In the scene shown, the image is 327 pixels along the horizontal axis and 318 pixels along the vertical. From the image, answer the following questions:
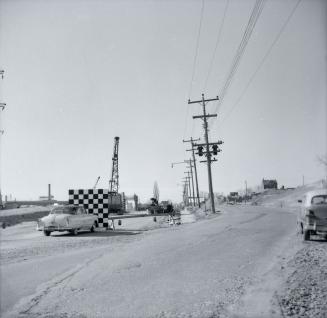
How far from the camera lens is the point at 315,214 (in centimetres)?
1038

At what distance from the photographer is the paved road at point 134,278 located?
4.56 m

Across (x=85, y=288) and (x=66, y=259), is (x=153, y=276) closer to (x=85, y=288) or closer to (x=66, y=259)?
(x=85, y=288)

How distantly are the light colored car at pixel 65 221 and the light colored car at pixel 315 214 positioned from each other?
330 inches

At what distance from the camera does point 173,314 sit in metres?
4.26

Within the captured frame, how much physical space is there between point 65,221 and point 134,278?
31.6 ft

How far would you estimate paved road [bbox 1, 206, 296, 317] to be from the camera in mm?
4562

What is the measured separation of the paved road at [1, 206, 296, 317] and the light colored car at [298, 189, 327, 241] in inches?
35.0

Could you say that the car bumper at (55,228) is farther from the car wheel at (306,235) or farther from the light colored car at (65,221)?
the car wheel at (306,235)

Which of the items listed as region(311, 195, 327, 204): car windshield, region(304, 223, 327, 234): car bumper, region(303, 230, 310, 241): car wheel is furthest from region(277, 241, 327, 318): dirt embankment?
region(311, 195, 327, 204): car windshield

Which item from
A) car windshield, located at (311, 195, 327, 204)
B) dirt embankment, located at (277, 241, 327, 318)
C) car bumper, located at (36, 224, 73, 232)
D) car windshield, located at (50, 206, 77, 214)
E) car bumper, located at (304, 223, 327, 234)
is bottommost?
dirt embankment, located at (277, 241, 327, 318)

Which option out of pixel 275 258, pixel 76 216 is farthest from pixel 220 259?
pixel 76 216

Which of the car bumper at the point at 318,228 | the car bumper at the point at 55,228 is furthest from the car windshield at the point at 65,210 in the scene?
the car bumper at the point at 318,228

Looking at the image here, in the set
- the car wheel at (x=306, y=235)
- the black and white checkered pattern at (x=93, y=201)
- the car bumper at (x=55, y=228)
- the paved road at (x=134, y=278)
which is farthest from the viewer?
the black and white checkered pattern at (x=93, y=201)

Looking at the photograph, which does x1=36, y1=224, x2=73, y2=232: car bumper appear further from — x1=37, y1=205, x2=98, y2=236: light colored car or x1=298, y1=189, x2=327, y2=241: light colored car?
x1=298, y1=189, x2=327, y2=241: light colored car
